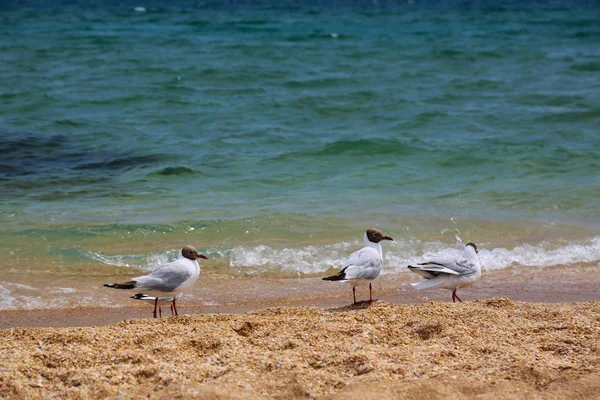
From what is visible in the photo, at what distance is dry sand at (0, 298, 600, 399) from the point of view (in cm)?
454

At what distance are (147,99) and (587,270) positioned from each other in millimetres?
11461

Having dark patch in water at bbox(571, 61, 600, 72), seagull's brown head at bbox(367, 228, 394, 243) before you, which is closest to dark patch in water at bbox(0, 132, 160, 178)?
seagull's brown head at bbox(367, 228, 394, 243)

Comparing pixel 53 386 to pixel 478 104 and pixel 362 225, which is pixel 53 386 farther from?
pixel 478 104

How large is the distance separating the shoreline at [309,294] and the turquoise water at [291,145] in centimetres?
44

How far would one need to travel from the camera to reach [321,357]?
502cm

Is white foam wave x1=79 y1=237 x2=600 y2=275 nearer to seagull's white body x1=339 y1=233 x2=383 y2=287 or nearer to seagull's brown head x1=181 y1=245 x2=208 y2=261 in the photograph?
seagull's white body x1=339 y1=233 x2=383 y2=287

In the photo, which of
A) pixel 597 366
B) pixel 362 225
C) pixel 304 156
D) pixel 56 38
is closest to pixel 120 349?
pixel 597 366

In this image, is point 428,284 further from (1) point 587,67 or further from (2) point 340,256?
(1) point 587,67

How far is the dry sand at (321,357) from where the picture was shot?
4.54 m

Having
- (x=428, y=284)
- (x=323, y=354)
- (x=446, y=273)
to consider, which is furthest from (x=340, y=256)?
(x=323, y=354)

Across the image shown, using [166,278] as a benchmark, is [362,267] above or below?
below

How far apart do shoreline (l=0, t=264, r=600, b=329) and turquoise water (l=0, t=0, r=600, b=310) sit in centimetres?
44

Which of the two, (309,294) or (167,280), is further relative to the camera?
(309,294)

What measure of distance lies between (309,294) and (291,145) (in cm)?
656
